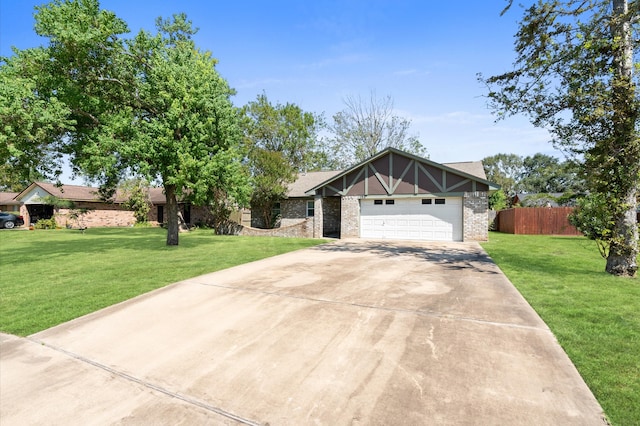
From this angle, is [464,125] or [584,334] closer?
[584,334]

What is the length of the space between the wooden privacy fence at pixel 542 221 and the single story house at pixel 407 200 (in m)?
6.62

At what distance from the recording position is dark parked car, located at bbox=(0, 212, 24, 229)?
30188 millimetres

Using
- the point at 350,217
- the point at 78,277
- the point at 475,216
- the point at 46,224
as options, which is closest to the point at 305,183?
the point at 350,217

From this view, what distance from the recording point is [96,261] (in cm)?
1085

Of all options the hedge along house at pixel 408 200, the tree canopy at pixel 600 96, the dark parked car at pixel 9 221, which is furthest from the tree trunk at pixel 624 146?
the dark parked car at pixel 9 221

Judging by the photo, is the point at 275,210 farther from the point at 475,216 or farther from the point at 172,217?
the point at 475,216

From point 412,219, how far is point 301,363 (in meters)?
14.9

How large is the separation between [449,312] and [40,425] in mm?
5228

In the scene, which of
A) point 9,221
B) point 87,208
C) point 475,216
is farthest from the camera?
point 87,208

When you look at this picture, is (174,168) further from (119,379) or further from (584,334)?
(584,334)

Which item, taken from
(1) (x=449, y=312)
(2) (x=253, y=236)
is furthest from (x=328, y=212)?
(1) (x=449, y=312)

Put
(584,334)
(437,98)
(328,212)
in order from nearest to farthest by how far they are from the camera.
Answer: (584,334) < (437,98) < (328,212)

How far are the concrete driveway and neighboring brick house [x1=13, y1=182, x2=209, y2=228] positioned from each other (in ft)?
84.5

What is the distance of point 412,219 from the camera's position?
17.4 metres
